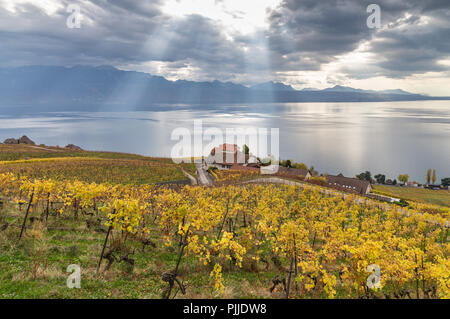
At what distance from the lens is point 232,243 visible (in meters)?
6.70

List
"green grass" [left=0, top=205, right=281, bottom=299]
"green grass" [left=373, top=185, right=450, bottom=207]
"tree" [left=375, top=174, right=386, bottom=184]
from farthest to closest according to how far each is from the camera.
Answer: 1. "tree" [left=375, top=174, right=386, bottom=184]
2. "green grass" [left=373, top=185, right=450, bottom=207]
3. "green grass" [left=0, top=205, right=281, bottom=299]

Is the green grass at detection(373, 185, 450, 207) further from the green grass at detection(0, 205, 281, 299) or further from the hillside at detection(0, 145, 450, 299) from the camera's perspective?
the green grass at detection(0, 205, 281, 299)

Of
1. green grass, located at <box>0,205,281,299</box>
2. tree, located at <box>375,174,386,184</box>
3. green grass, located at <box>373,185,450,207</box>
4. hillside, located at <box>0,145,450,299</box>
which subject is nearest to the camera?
green grass, located at <box>0,205,281,299</box>

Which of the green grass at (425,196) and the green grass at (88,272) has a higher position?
the green grass at (88,272)

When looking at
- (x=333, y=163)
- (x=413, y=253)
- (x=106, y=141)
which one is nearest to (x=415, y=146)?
(x=333, y=163)

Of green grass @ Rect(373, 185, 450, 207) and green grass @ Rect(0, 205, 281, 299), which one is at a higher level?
green grass @ Rect(0, 205, 281, 299)

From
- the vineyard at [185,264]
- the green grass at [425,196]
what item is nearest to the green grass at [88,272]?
the vineyard at [185,264]

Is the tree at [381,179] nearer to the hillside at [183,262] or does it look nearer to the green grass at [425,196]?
the green grass at [425,196]

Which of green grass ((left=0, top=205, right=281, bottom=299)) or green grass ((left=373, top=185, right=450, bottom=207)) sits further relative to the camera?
green grass ((left=373, top=185, right=450, bottom=207))

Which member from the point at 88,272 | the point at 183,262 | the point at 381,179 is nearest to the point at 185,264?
the point at 183,262

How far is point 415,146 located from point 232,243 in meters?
213

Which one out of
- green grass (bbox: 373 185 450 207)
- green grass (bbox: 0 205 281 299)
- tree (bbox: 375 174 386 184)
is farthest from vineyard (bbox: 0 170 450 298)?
tree (bbox: 375 174 386 184)

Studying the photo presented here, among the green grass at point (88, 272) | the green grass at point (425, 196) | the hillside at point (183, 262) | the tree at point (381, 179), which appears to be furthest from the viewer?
the tree at point (381, 179)

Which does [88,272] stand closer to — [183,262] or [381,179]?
[183,262]
